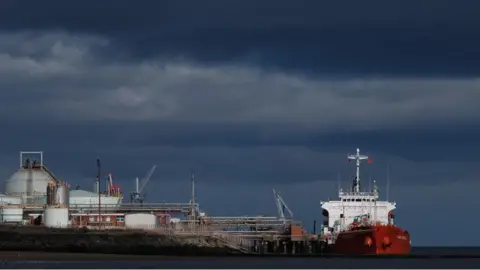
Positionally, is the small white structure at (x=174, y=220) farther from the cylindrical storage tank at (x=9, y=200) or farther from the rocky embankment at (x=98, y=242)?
the rocky embankment at (x=98, y=242)

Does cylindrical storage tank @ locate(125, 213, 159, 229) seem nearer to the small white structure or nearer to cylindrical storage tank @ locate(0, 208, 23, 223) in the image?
the small white structure

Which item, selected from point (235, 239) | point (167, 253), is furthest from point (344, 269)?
point (235, 239)

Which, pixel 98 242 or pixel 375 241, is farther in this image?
pixel 375 241

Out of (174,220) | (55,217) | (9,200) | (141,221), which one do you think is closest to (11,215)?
(9,200)

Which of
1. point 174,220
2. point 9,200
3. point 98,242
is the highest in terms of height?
point 9,200

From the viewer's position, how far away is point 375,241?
173m

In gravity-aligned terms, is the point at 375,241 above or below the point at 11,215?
below

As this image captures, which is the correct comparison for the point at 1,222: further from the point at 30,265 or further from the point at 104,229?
the point at 30,265

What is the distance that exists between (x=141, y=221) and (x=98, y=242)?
25.0 metres

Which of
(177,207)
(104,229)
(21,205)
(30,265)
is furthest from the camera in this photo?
→ (177,207)

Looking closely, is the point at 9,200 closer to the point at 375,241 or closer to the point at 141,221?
the point at 141,221

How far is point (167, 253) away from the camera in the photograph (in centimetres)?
15575

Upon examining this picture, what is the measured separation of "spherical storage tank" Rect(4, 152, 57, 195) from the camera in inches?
7338

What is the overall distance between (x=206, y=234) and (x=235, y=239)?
14.6 m
